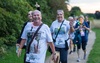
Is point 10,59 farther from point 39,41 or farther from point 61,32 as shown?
point 39,41

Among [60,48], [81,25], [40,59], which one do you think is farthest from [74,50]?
[40,59]

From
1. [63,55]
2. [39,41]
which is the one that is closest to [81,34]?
[63,55]

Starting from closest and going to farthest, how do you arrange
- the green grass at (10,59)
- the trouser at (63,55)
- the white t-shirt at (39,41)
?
1. the white t-shirt at (39,41)
2. the trouser at (63,55)
3. the green grass at (10,59)

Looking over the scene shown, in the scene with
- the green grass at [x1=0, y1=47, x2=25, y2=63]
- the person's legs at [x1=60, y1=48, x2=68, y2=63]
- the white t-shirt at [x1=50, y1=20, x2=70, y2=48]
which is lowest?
the green grass at [x1=0, y1=47, x2=25, y2=63]

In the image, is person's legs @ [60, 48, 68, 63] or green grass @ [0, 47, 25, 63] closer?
person's legs @ [60, 48, 68, 63]

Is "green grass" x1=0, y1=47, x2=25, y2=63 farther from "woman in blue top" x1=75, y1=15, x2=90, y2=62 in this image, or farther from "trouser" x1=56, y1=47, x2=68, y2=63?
"trouser" x1=56, y1=47, x2=68, y2=63

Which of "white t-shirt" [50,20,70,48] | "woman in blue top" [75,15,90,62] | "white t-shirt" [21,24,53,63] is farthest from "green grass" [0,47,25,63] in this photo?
"white t-shirt" [21,24,53,63]

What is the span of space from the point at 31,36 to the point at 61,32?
243 cm

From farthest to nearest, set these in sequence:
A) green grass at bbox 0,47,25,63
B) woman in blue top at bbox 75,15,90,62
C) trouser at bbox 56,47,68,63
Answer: woman in blue top at bbox 75,15,90,62 → green grass at bbox 0,47,25,63 → trouser at bbox 56,47,68,63

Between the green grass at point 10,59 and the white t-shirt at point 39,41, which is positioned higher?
the white t-shirt at point 39,41

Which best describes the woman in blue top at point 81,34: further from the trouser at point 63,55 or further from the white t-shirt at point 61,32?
the trouser at point 63,55

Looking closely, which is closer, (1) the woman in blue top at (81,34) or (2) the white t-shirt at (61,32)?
(2) the white t-shirt at (61,32)

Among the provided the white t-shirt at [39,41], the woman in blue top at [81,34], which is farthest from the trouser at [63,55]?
the woman in blue top at [81,34]

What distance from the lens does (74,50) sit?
16.6m
